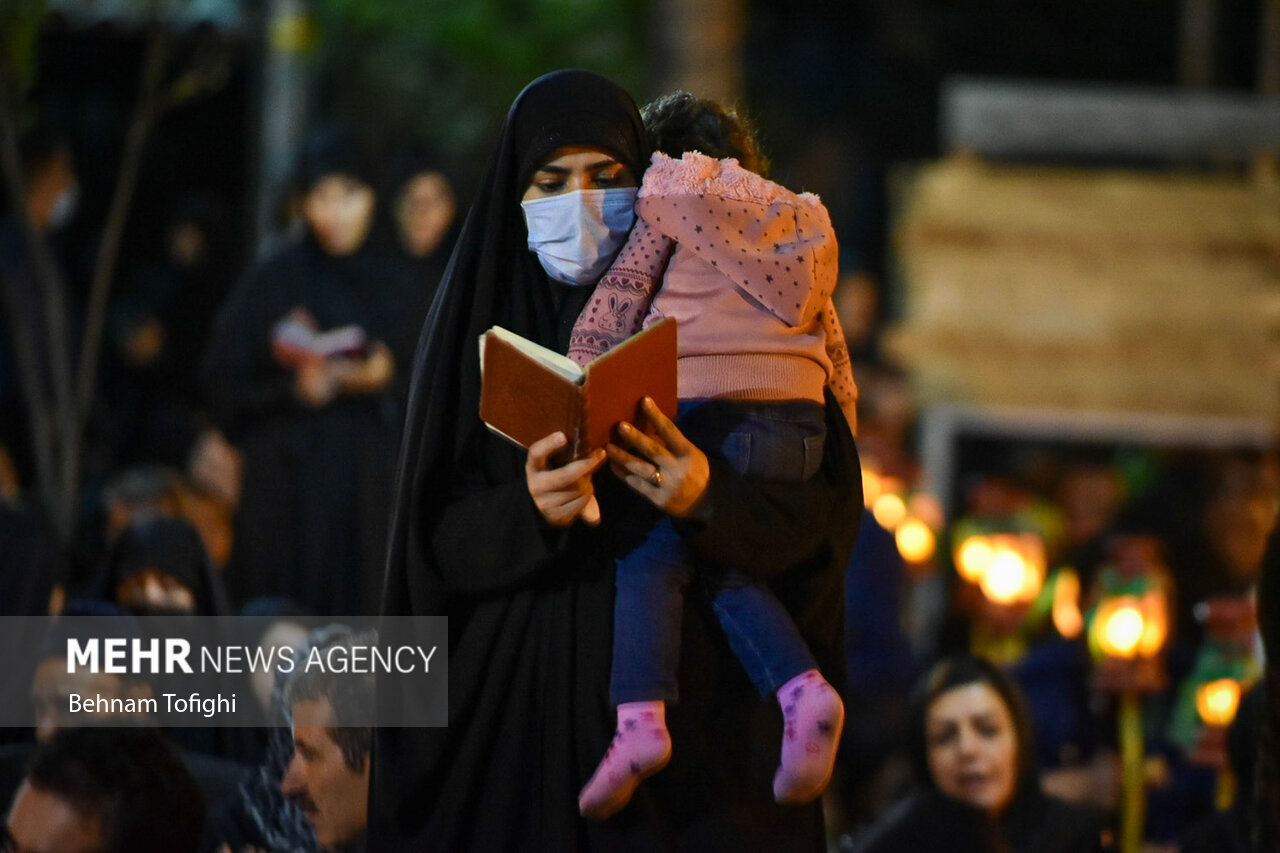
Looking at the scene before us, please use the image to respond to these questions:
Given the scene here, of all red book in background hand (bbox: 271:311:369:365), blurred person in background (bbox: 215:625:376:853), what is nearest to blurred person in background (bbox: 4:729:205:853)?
blurred person in background (bbox: 215:625:376:853)

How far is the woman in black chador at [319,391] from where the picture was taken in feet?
20.7

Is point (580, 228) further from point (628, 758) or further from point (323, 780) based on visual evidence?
point (323, 780)

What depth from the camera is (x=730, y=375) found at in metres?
3.39

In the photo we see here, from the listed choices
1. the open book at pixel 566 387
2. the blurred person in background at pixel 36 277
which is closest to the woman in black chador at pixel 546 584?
the open book at pixel 566 387

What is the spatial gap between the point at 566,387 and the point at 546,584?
1.80 ft

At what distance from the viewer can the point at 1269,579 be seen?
12.3 feet

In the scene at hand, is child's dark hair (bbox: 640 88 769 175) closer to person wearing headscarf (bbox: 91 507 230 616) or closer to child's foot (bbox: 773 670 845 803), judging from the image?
child's foot (bbox: 773 670 845 803)

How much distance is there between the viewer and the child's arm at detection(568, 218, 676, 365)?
326 centimetres

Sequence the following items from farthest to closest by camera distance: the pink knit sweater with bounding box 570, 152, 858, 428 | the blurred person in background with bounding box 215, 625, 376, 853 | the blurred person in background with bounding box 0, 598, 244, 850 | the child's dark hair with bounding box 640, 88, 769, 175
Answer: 1. the blurred person in background with bounding box 0, 598, 244, 850
2. the blurred person in background with bounding box 215, 625, 376, 853
3. the child's dark hair with bounding box 640, 88, 769, 175
4. the pink knit sweater with bounding box 570, 152, 858, 428

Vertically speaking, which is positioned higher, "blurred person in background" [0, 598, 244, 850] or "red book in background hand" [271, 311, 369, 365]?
"red book in background hand" [271, 311, 369, 365]

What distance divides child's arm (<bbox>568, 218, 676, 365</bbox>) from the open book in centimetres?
20

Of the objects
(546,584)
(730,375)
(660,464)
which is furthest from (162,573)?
(660,464)

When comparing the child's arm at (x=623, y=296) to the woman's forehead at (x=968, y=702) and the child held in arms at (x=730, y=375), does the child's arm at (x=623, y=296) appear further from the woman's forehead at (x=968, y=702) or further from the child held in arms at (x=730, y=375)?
the woman's forehead at (x=968, y=702)

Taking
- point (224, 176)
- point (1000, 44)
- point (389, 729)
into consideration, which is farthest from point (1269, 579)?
point (1000, 44)
